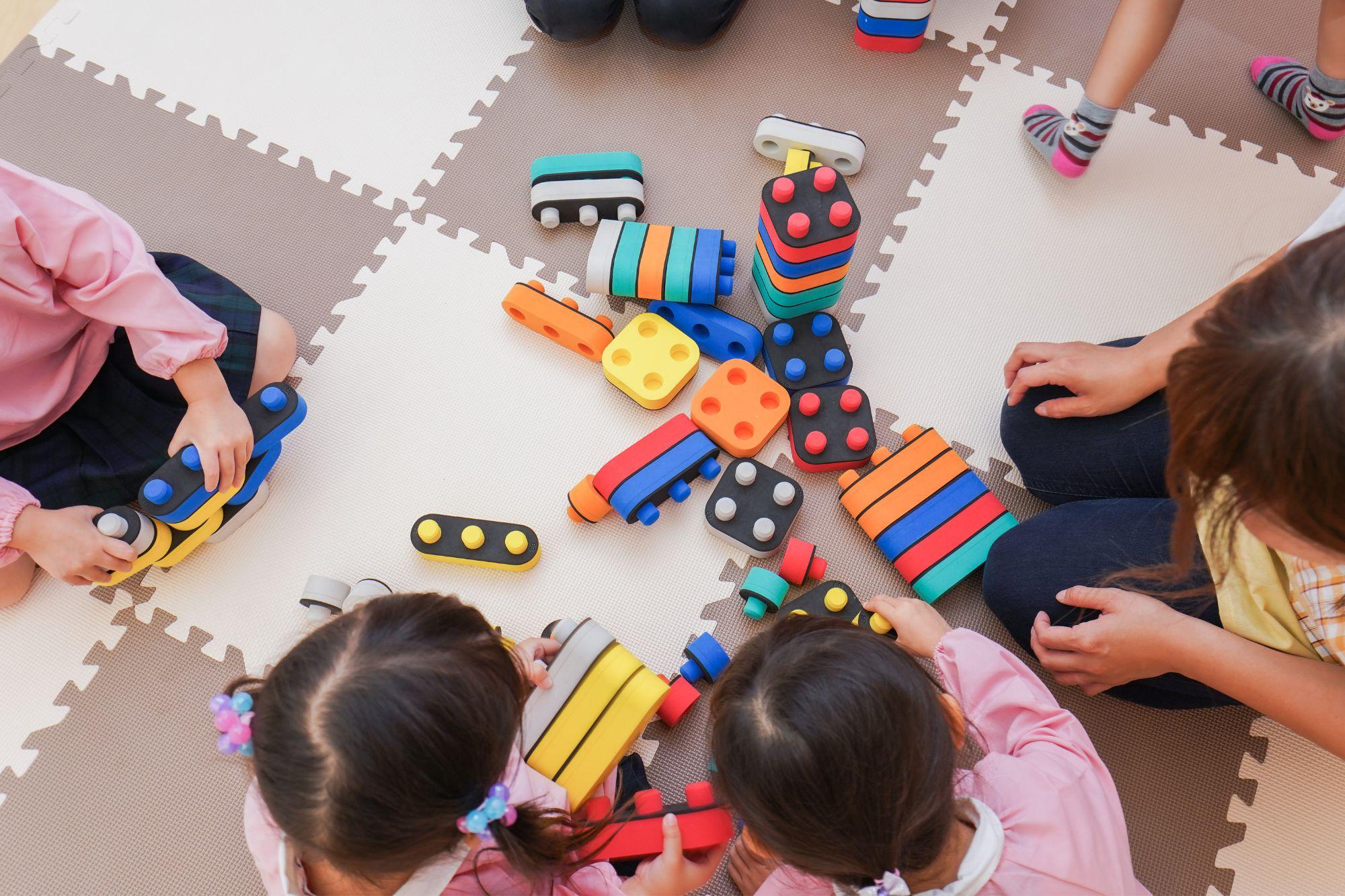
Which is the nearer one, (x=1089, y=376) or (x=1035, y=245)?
(x=1089, y=376)

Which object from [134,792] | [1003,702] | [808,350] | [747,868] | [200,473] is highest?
[808,350]

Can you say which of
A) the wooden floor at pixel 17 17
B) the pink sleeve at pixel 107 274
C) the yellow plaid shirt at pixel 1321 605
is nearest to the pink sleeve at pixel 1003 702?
the yellow plaid shirt at pixel 1321 605

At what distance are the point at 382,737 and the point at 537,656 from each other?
0.32 meters

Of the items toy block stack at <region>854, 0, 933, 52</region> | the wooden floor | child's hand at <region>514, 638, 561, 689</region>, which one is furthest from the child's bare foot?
the wooden floor

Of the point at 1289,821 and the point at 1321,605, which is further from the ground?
the point at 1321,605

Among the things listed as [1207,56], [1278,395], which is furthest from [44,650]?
[1207,56]

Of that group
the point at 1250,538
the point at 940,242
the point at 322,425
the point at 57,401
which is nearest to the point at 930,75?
the point at 940,242

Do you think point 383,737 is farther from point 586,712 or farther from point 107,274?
point 107,274

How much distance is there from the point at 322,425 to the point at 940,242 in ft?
2.80

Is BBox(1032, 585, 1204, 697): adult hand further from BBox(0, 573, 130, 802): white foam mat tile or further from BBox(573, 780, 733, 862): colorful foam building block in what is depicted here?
BBox(0, 573, 130, 802): white foam mat tile

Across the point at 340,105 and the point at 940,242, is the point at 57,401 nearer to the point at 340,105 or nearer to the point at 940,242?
the point at 340,105

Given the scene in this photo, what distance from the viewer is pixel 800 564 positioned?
1.03 metres

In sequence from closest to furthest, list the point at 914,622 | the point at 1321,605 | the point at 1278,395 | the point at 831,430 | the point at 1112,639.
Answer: the point at 1278,395 < the point at 1321,605 < the point at 1112,639 < the point at 914,622 < the point at 831,430

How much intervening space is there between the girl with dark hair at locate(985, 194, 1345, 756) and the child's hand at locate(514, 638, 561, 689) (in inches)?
19.5
